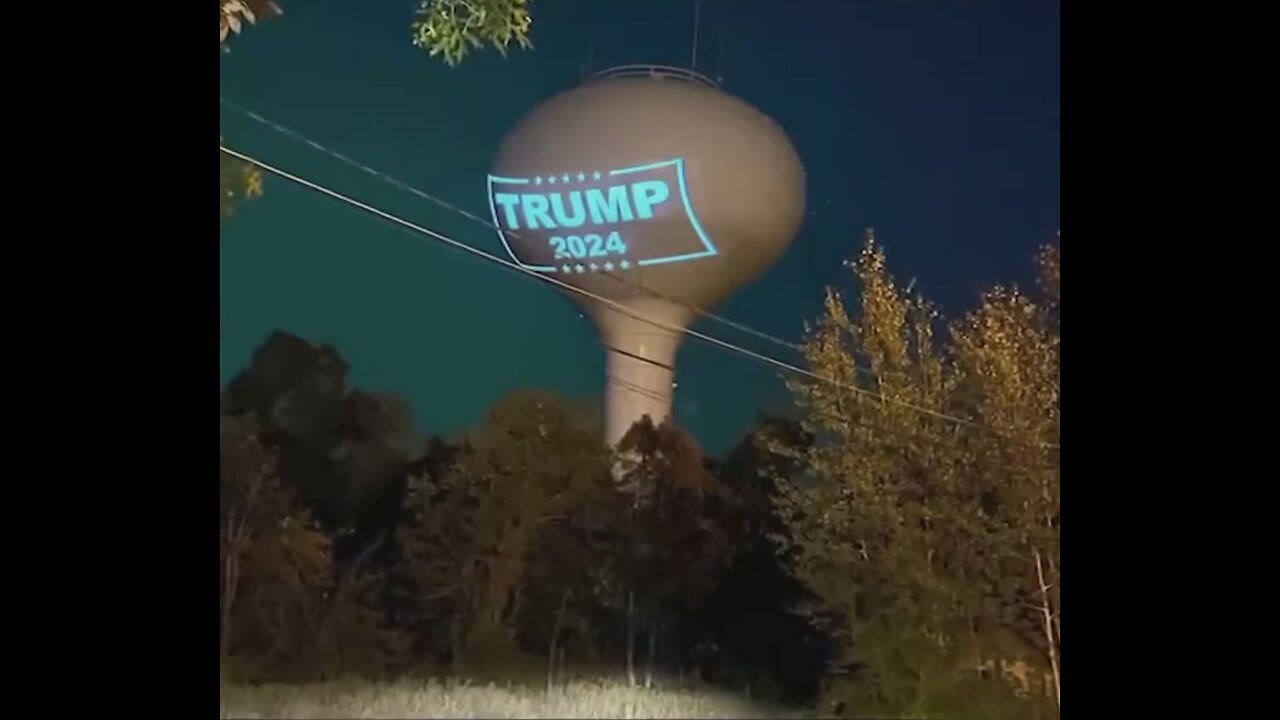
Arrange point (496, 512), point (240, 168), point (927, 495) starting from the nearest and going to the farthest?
point (927, 495)
point (240, 168)
point (496, 512)

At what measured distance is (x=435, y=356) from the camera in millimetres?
2828

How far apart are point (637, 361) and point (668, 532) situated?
16.2 inches

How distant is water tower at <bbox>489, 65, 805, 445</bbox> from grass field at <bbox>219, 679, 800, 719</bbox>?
666 mm

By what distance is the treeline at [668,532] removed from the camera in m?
2.57

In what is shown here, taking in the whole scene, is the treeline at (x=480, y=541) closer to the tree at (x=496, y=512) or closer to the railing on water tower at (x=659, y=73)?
the tree at (x=496, y=512)

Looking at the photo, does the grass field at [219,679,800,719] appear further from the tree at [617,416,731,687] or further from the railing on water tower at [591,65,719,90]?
the railing on water tower at [591,65,719,90]

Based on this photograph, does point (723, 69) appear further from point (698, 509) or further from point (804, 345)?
point (698, 509)

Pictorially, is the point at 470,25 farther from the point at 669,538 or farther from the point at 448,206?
the point at 669,538

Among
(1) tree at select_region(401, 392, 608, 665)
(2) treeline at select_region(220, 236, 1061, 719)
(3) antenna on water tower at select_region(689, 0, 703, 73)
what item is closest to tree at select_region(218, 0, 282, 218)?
(2) treeline at select_region(220, 236, 1061, 719)

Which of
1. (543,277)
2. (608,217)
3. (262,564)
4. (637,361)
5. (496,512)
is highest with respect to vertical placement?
(608,217)

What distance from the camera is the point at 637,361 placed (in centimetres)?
278

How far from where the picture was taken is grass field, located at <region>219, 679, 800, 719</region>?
9.01 ft

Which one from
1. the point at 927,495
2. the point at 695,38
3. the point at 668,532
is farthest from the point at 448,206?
the point at 927,495

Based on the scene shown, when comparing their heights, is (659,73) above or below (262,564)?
above
